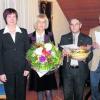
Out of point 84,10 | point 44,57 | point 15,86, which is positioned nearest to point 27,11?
point 84,10

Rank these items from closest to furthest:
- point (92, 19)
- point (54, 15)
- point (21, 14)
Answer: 1. point (21, 14)
2. point (54, 15)
3. point (92, 19)

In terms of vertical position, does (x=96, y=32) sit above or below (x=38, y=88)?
above

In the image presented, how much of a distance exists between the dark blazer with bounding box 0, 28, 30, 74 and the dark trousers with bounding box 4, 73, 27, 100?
0.07 m

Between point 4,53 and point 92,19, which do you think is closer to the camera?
point 4,53

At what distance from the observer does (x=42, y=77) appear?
365 centimetres

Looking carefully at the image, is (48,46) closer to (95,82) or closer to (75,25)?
(75,25)

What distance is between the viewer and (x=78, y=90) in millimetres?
3736

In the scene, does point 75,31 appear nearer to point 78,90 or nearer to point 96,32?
point 96,32

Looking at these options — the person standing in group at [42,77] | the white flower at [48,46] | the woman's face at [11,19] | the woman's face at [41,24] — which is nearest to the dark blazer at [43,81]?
the person standing in group at [42,77]

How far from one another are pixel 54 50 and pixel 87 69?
1.94 feet

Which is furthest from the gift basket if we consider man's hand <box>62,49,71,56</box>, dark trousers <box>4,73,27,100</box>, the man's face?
dark trousers <box>4,73,27,100</box>

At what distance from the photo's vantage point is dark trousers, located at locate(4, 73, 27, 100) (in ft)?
10.9

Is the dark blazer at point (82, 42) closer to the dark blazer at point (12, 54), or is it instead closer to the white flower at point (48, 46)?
the white flower at point (48, 46)


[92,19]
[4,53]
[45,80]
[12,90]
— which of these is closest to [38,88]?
[45,80]
